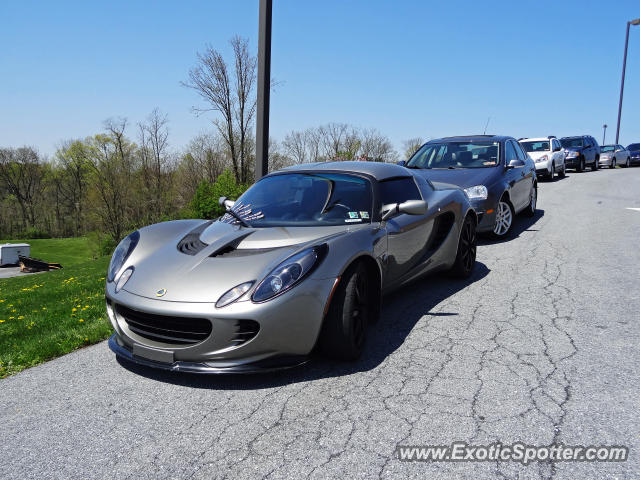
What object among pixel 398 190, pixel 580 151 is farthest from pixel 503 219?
pixel 580 151

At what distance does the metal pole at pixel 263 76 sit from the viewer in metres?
7.07

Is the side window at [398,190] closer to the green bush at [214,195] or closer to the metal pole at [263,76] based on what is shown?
the metal pole at [263,76]

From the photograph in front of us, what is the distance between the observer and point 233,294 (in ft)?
10.3

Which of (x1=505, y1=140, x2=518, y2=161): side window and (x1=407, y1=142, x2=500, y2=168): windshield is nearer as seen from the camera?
(x1=407, y1=142, x2=500, y2=168): windshield

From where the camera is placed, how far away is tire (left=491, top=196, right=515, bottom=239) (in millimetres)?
7991

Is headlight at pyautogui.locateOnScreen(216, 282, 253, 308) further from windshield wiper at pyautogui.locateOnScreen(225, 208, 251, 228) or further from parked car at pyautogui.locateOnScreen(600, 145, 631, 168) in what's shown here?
parked car at pyautogui.locateOnScreen(600, 145, 631, 168)

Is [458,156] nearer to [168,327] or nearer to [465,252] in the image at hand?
[465,252]

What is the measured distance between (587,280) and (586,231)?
11.3ft

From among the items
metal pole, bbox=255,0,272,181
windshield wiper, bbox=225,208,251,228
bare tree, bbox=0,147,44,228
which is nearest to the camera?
windshield wiper, bbox=225,208,251,228

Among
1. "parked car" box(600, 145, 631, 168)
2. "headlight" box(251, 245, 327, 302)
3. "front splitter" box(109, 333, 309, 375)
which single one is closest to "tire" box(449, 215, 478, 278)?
"headlight" box(251, 245, 327, 302)

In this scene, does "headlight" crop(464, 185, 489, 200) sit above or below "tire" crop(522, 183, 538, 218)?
above

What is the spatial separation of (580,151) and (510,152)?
59.9 feet

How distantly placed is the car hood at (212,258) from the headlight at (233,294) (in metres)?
0.03

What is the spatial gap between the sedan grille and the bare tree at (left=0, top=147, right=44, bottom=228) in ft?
251
